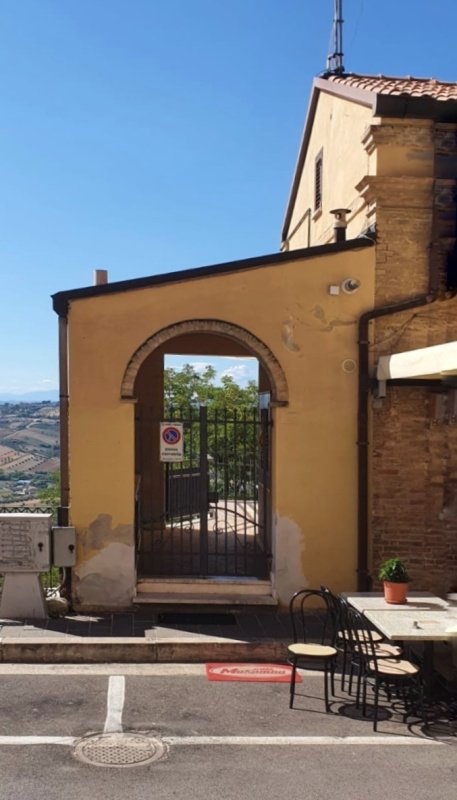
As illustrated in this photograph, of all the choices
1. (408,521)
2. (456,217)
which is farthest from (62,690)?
(456,217)

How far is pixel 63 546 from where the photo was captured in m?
8.80

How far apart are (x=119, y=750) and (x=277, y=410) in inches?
188

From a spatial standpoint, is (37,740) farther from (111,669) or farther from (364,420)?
(364,420)

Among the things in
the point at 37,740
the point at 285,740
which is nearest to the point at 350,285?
the point at 285,740

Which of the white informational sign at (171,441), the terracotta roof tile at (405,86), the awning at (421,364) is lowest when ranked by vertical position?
the white informational sign at (171,441)

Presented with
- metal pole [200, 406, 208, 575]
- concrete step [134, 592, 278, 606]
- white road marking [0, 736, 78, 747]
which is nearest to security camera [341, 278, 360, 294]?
metal pole [200, 406, 208, 575]

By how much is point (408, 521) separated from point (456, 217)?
393 centimetres

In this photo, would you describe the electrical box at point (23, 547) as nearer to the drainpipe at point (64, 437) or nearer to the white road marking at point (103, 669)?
the drainpipe at point (64, 437)

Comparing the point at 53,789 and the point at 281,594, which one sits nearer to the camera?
the point at 53,789

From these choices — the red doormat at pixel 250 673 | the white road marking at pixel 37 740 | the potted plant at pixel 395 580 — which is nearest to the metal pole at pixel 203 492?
the red doormat at pixel 250 673

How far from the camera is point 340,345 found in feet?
30.4

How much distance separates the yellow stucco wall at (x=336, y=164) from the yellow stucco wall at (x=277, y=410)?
1580 mm

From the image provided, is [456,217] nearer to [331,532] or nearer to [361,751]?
[331,532]

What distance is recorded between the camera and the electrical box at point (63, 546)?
877cm
